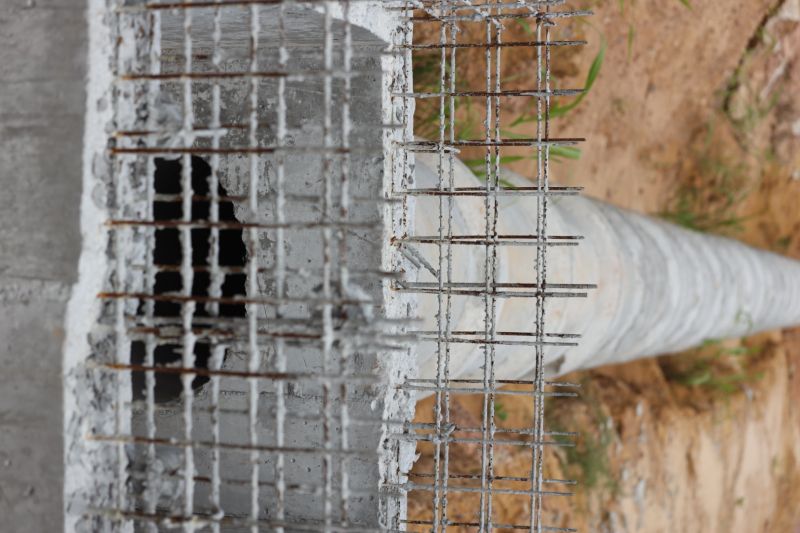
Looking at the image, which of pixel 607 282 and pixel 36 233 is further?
pixel 607 282

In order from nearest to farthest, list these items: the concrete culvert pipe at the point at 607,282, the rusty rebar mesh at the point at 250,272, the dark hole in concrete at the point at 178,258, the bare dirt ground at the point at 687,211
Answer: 1. the rusty rebar mesh at the point at 250,272
2. the dark hole in concrete at the point at 178,258
3. the concrete culvert pipe at the point at 607,282
4. the bare dirt ground at the point at 687,211

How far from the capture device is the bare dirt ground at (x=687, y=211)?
5957mm

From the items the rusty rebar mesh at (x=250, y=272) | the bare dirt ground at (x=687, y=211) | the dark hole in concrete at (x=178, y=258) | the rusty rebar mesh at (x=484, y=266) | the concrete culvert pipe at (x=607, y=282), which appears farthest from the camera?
the bare dirt ground at (x=687, y=211)

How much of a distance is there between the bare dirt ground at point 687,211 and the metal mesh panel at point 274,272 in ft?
6.28

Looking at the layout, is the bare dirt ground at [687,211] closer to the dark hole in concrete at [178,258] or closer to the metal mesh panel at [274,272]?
the dark hole in concrete at [178,258]

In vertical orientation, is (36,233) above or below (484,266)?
above

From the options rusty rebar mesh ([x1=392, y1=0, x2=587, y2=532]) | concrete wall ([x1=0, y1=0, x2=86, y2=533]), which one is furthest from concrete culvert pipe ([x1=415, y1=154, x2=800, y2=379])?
concrete wall ([x1=0, y1=0, x2=86, y2=533])

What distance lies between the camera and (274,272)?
→ 2.03m

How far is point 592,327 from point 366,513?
242 cm

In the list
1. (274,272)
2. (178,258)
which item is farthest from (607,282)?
(274,272)

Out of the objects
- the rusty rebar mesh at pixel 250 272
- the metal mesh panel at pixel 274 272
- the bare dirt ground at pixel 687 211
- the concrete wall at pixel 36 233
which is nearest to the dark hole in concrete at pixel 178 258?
the metal mesh panel at pixel 274 272

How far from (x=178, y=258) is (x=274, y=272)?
1.88m

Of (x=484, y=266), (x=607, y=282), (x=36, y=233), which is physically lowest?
(x=607, y=282)

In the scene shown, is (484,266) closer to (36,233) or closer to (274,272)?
(274,272)
